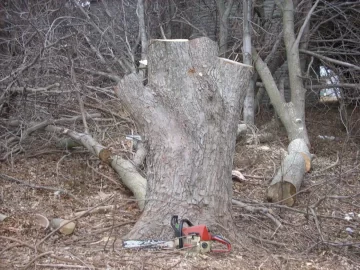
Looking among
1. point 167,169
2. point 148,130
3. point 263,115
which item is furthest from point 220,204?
point 263,115

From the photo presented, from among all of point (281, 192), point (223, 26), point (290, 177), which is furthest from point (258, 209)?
point (223, 26)

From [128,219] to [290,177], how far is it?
237cm

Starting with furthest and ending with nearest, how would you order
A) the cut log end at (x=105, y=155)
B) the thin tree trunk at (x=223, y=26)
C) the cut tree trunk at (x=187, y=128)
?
1. the thin tree trunk at (x=223, y=26)
2. the cut log end at (x=105, y=155)
3. the cut tree trunk at (x=187, y=128)

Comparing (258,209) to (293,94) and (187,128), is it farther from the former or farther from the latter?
(293,94)

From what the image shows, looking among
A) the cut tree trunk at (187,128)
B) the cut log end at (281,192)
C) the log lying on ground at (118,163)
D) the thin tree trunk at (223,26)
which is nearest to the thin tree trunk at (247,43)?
the thin tree trunk at (223,26)

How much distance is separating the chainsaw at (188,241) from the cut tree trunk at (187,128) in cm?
15

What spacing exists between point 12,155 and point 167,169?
3465 millimetres

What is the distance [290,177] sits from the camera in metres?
6.38

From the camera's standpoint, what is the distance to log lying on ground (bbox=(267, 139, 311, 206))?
20.0 ft

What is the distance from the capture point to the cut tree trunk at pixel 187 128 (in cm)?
414

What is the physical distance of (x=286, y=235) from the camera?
486cm

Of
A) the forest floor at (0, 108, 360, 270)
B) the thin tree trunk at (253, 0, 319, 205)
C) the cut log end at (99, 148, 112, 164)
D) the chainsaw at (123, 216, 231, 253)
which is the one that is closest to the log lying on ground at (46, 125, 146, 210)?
the cut log end at (99, 148, 112, 164)

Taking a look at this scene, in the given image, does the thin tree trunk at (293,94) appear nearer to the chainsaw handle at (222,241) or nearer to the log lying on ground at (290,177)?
the log lying on ground at (290,177)

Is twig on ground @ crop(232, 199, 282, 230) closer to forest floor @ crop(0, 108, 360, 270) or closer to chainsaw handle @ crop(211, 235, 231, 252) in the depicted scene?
forest floor @ crop(0, 108, 360, 270)
